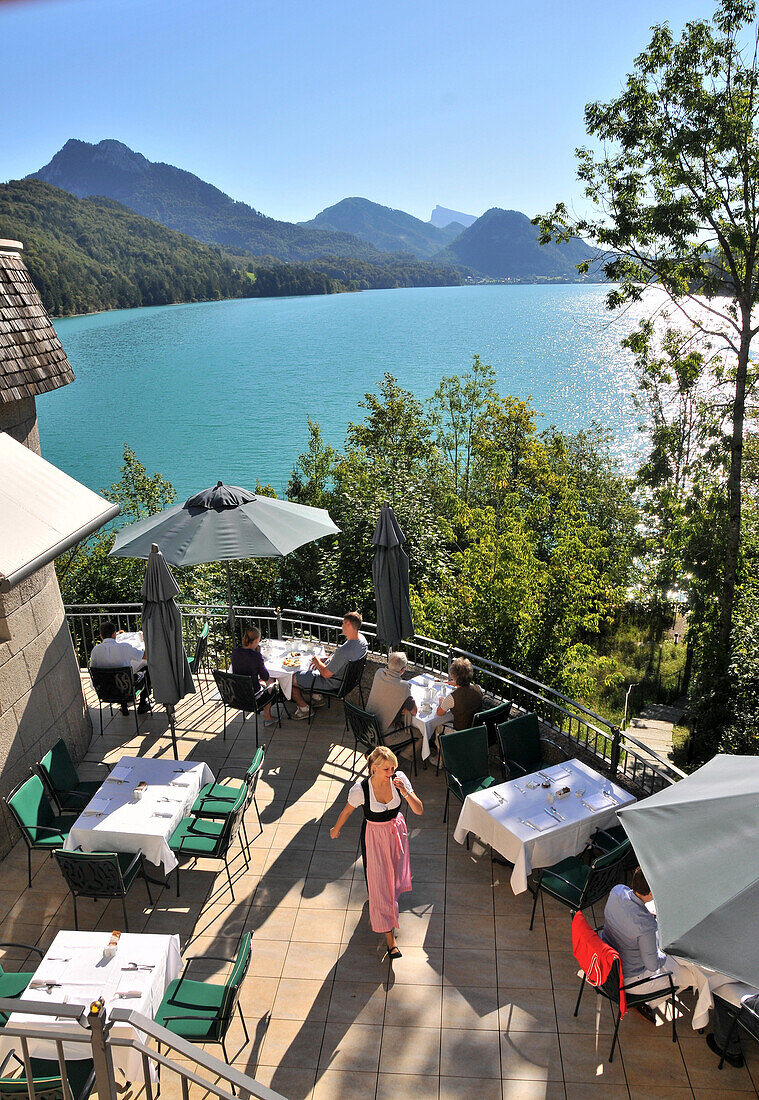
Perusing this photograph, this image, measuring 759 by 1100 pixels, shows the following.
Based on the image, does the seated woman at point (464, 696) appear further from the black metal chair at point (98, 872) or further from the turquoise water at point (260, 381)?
the turquoise water at point (260, 381)

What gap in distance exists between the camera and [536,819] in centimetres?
709

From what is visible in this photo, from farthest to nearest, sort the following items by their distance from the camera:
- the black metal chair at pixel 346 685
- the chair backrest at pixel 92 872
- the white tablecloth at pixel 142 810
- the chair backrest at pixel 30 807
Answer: the black metal chair at pixel 346 685 → the chair backrest at pixel 30 807 → the white tablecloth at pixel 142 810 → the chair backrest at pixel 92 872

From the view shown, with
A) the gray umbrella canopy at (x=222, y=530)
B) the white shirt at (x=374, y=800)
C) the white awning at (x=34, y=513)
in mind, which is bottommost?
the white shirt at (x=374, y=800)

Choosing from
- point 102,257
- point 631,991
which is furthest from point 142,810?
point 102,257

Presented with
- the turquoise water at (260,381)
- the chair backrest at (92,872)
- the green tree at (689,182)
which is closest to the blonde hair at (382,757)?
the chair backrest at (92,872)

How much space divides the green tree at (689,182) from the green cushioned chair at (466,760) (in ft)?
39.0

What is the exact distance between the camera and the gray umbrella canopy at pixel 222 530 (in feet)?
30.0

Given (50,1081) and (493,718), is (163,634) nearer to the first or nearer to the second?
(493,718)

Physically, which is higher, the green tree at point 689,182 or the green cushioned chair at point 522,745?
the green tree at point 689,182

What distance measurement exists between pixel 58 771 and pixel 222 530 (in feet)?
10.9

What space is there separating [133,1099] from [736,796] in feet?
15.6

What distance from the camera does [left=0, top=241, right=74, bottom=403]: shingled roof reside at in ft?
28.0

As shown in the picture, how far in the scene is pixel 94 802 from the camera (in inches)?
287

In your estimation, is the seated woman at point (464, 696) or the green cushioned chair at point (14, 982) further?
the seated woman at point (464, 696)
